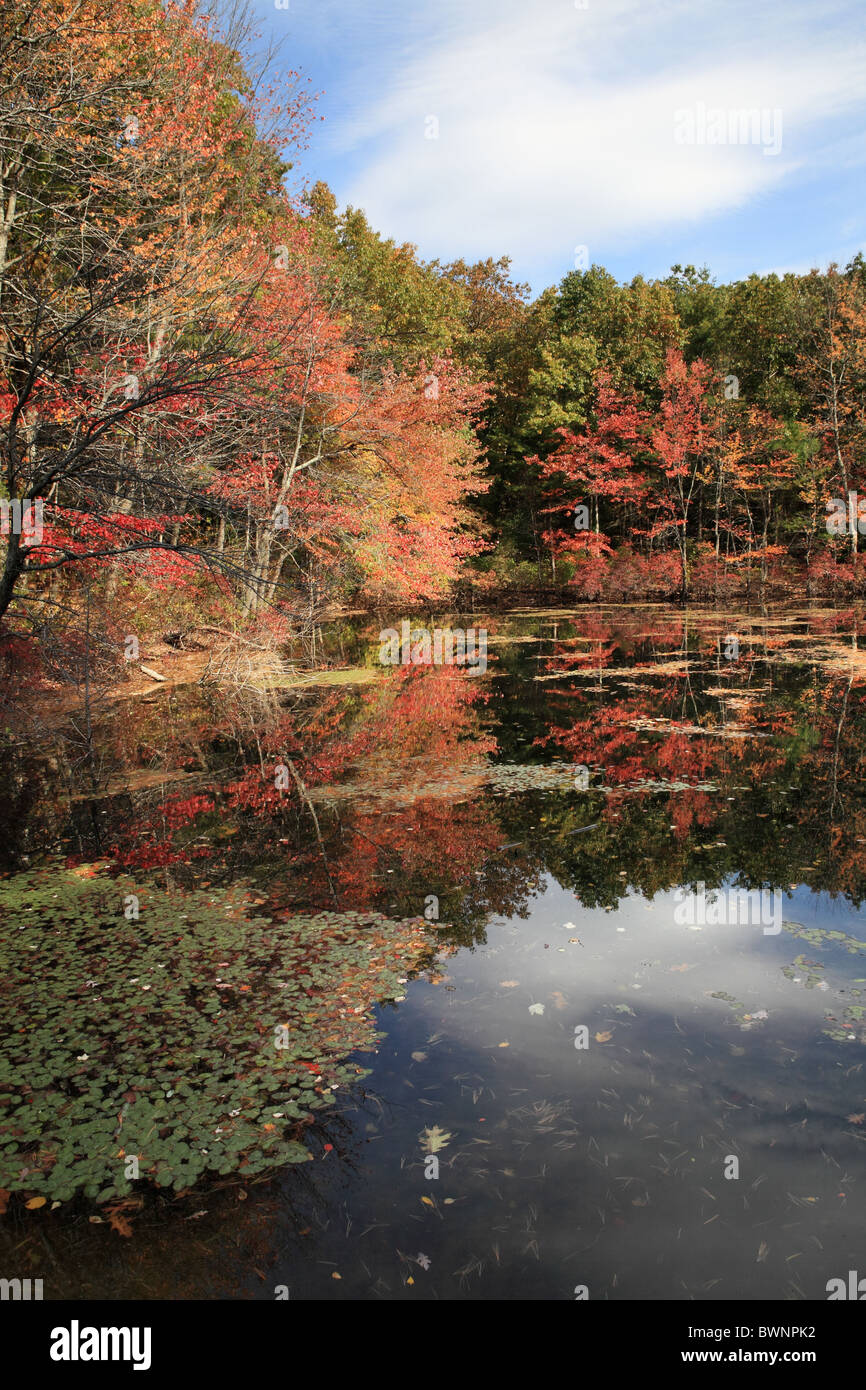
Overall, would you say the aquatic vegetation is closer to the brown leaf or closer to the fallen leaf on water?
the brown leaf

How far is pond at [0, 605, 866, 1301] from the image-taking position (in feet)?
12.5

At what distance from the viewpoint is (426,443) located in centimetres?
2556

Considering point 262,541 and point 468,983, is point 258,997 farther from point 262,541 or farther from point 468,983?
point 262,541

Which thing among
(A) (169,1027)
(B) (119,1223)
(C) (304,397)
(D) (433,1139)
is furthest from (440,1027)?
(C) (304,397)

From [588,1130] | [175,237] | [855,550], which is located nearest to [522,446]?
[855,550]

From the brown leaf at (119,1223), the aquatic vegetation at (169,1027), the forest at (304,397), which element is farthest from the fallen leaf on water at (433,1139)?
the forest at (304,397)

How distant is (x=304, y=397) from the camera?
62.3 feet

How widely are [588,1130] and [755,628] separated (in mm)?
25201

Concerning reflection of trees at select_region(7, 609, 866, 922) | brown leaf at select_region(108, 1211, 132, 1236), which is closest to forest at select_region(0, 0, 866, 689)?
reflection of trees at select_region(7, 609, 866, 922)

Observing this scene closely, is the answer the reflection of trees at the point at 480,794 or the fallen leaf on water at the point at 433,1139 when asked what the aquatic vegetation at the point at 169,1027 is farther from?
the reflection of trees at the point at 480,794

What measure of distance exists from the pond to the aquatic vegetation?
0.02m

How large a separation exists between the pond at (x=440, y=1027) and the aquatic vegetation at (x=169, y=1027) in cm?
2

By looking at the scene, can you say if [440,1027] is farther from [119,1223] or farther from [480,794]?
[480,794]

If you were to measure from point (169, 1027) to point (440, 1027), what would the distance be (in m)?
1.77
